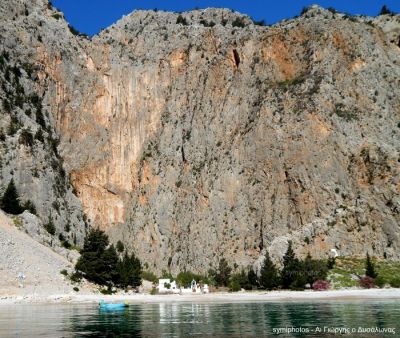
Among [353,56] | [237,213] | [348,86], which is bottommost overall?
[237,213]

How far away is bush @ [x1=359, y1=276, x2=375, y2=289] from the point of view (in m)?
64.6

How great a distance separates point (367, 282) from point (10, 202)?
46686 mm

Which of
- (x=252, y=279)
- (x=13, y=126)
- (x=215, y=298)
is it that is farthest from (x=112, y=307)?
(x=13, y=126)

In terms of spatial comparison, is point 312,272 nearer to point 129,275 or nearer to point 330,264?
point 330,264

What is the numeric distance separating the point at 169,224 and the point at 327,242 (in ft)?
89.5

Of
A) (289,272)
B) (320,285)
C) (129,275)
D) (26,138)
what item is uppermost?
(26,138)

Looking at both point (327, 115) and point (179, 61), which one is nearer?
point (327, 115)

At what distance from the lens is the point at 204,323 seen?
104 feet

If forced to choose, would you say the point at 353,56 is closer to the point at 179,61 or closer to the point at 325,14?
the point at 325,14

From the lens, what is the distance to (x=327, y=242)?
76.8 m

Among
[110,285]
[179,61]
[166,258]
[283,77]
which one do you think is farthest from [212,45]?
[110,285]

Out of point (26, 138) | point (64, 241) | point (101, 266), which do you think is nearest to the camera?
point (101, 266)

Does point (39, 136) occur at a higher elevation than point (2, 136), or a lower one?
higher

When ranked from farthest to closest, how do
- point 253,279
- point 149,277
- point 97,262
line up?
1. point 149,277
2. point 253,279
3. point 97,262
